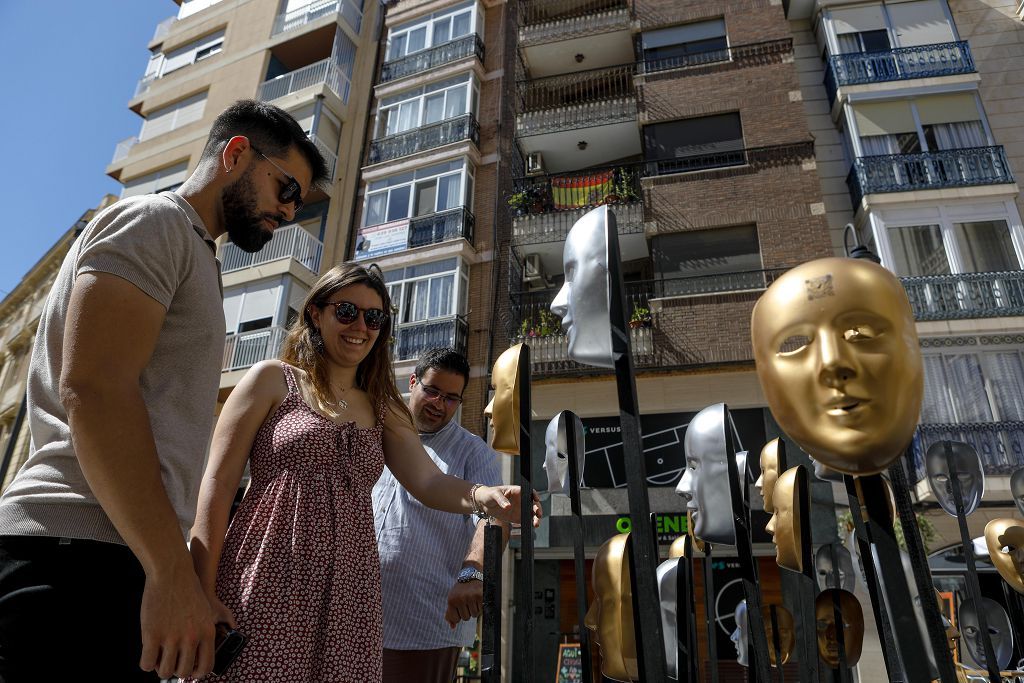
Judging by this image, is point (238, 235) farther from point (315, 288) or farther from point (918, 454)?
point (918, 454)

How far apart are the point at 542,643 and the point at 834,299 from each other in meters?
11.9

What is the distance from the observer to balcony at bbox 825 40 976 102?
1430cm

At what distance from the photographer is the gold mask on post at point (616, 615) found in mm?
1539

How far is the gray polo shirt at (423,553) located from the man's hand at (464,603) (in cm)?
26

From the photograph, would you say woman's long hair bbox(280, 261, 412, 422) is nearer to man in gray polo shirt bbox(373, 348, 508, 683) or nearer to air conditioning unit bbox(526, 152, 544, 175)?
man in gray polo shirt bbox(373, 348, 508, 683)

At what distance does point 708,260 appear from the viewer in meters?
13.8

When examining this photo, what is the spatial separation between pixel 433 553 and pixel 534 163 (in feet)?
50.2

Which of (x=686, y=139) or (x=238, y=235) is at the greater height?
(x=686, y=139)

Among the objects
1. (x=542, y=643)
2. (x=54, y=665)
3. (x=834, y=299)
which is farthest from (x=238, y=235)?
(x=542, y=643)

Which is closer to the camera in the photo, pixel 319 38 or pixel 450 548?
pixel 450 548

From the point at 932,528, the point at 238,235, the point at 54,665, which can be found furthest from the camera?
the point at 932,528

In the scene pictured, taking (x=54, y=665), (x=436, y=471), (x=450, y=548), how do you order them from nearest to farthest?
(x=54, y=665)
(x=436, y=471)
(x=450, y=548)

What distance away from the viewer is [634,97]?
52.1ft

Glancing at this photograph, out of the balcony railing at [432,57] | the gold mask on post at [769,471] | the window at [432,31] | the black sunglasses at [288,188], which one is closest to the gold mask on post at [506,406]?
the black sunglasses at [288,188]
